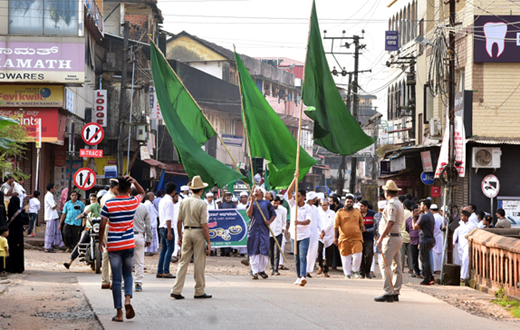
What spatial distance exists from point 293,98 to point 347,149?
7210cm

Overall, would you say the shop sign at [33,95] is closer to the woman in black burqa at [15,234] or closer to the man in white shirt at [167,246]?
the woman in black burqa at [15,234]

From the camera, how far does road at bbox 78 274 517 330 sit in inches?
321

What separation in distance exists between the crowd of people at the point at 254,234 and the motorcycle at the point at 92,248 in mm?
135

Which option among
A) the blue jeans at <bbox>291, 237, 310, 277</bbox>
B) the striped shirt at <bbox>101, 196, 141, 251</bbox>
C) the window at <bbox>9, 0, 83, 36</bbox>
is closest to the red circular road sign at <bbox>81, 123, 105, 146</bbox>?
the blue jeans at <bbox>291, 237, 310, 277</bbox>

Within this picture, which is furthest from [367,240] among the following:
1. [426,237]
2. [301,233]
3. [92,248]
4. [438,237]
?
[92,248]

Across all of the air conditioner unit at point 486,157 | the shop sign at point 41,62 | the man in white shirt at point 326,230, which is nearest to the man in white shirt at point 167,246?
the man in white shirt at point 326,230

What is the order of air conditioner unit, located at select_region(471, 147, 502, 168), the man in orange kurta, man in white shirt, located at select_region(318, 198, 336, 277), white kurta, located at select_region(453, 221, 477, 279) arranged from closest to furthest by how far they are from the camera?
the man in orange kurta → white kurta, located at select_region(453, 221, 477, 279) → man in white shirt, located at select_region(318, 198, 336, 277) → air conditioner unit, located at select_region(471, 147, 502, 168)

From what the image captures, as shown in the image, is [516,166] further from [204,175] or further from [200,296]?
[200,296]

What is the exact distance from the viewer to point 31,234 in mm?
23406

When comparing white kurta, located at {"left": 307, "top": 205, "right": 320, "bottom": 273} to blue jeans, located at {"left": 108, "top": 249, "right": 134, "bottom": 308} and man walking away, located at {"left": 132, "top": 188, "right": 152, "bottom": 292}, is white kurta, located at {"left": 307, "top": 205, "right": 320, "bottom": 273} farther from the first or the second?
blue jeans, located at {"left": 108, "top": 249, "right": 134, "bottom": 308}

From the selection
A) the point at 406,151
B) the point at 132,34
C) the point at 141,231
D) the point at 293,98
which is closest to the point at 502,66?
the point at 406,151

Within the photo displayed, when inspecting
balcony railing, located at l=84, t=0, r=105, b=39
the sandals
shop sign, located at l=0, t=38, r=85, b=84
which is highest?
balcony railing, located at l=84, t=0, r=105, b=39

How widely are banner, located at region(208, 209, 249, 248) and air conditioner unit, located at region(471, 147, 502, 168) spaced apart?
9545 mm

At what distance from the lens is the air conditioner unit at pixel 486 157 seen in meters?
24.0
